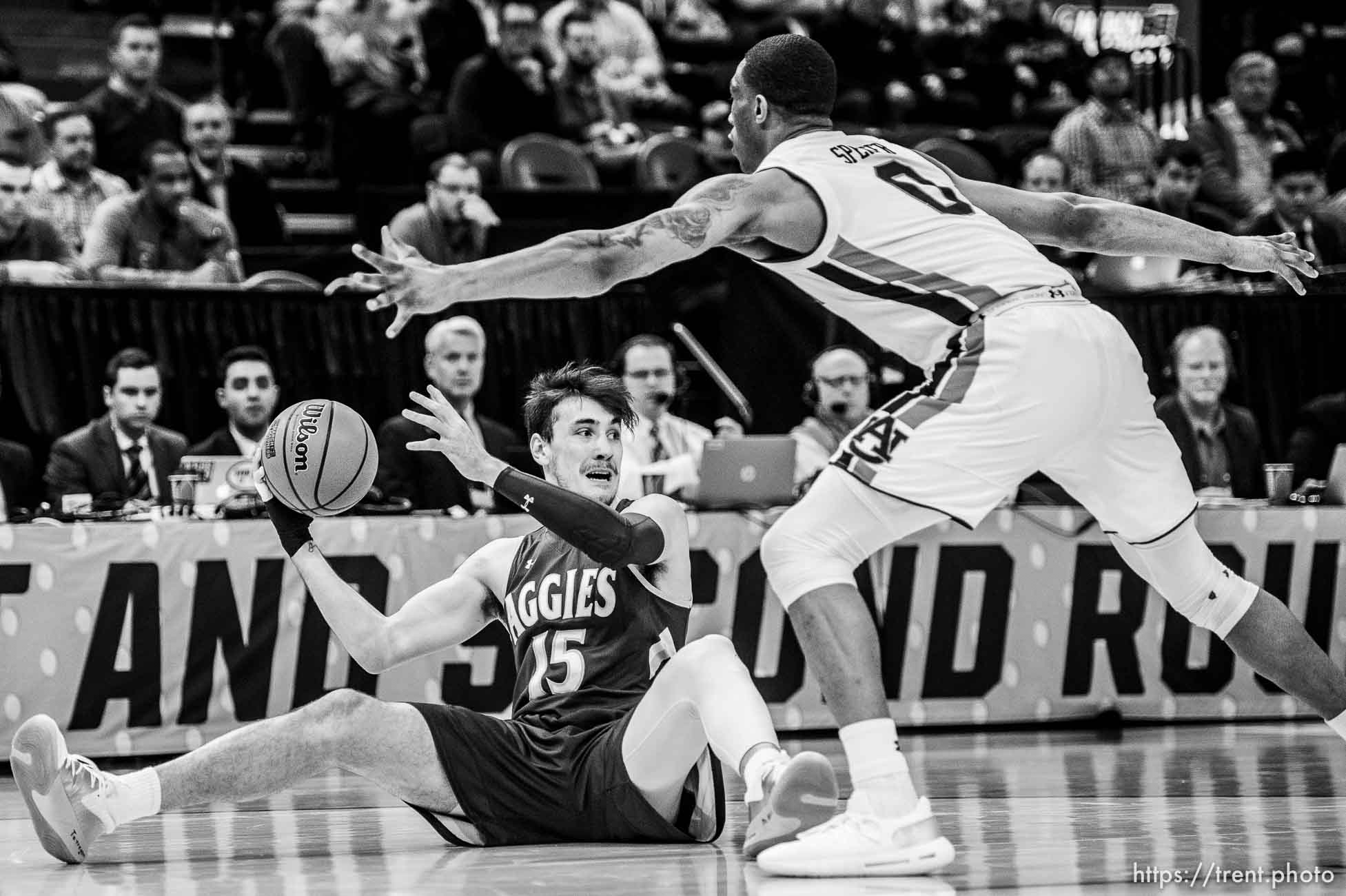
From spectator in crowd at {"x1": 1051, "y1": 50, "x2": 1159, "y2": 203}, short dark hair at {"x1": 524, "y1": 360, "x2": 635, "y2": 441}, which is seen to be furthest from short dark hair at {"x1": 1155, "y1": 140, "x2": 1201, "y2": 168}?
short dark hair at {"x1": 524, "y1": 360, "x2": 635, "y2": 441}

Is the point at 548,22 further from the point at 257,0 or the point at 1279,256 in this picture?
the point at 1279,256

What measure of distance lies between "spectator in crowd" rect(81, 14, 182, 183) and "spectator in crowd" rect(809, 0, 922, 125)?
589 centimetres

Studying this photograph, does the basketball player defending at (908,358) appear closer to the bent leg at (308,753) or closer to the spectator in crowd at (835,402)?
the bent leg at (308,753)

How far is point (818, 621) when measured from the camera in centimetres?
406

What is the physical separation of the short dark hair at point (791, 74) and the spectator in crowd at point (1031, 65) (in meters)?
11.3

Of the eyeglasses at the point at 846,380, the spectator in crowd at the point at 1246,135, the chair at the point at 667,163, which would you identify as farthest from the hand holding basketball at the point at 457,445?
the spectator in crowd at the point at 1246,135

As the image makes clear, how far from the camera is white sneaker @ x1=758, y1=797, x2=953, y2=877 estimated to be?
3.89 m

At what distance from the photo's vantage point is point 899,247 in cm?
430

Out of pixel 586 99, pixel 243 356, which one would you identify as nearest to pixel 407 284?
pixel 243 356

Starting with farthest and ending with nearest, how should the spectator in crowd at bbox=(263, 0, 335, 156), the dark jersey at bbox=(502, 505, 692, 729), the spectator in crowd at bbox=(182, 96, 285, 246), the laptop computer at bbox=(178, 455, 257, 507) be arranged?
the spectator in crowd at bbox=(263, 0, 335, 156), the spectator in crowd at bbox=(182, 96, 285, 246), the laptop computer at bbox=(178, 455, 257, 507), the dark jersey at bbox=(502, 505, 692, 729)

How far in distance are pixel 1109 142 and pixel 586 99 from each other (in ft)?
12.1

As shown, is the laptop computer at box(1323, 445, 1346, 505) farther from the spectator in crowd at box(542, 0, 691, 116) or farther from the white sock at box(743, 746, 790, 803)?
the spectator in crowd at box(542, 0, 691, 116)

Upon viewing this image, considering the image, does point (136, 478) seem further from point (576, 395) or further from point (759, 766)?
point (759, 766)

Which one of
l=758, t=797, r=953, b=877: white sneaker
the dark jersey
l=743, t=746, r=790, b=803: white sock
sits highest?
the dark jersey
